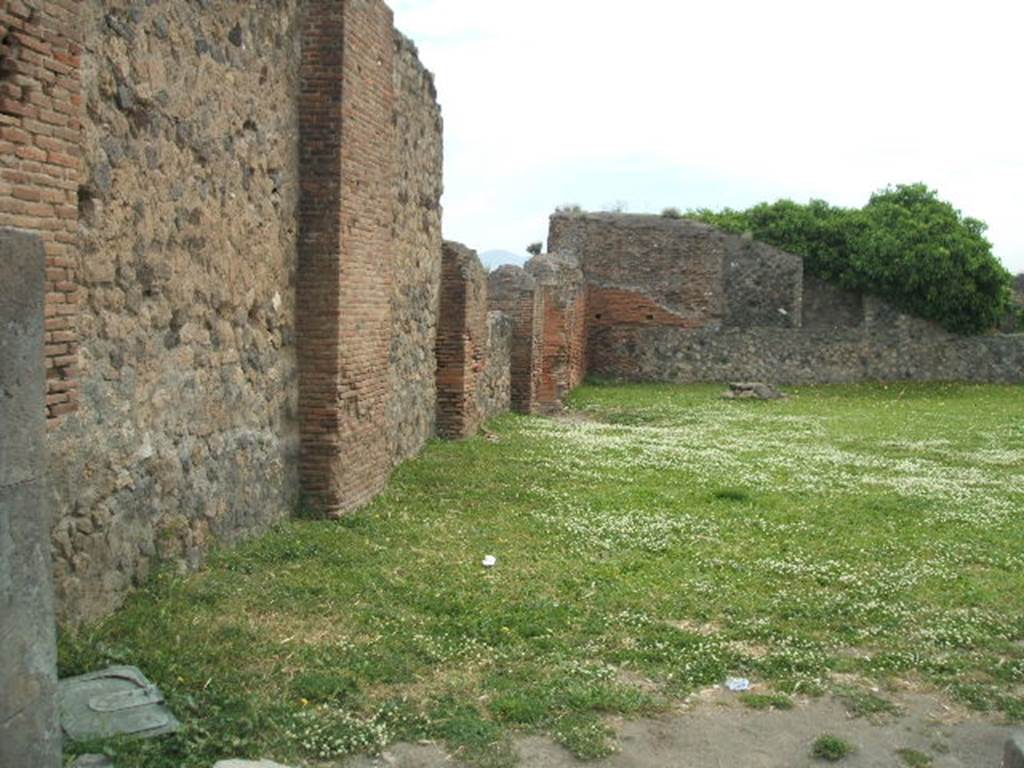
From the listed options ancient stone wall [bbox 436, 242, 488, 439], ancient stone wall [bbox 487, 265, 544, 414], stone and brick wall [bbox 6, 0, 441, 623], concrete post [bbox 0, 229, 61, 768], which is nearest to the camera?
concrete post [bbox 0, 229, 61, 768]

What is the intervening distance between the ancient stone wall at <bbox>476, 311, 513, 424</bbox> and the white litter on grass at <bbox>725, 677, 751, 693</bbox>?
865cm

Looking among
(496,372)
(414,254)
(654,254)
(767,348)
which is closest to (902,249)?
(767,348)

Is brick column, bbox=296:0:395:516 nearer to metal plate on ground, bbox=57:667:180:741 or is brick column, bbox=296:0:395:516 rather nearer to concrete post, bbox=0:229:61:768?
metal plate on ground, bbox=57:667:180:741

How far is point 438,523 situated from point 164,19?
4018 millimetres

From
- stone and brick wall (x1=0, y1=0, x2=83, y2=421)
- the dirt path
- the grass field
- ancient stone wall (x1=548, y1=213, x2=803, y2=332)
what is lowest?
the dirt path

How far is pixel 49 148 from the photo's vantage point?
4430 mm

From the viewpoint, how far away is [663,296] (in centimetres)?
2753

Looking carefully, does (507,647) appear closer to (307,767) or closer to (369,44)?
(307,767)

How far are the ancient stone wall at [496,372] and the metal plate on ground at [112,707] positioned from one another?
9316 mm

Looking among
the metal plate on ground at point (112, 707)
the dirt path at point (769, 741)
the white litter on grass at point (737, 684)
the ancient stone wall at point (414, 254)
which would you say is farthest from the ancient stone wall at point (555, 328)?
the metal plate on ground at point (112, 707)

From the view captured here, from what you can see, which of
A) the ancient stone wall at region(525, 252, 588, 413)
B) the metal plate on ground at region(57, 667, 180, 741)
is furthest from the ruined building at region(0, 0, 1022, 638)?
the ancient stone wall at region(525, 252, 588, 413)

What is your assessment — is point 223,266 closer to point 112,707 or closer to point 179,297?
point 179,297

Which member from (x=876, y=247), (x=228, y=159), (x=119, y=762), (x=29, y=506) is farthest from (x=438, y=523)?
(x=876, y=247)

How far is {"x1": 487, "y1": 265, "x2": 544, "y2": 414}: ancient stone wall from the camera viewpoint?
16844 millimetres
